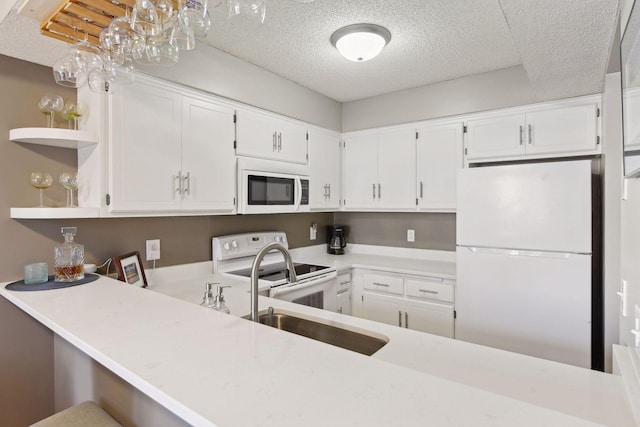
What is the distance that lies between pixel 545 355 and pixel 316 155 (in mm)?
2310

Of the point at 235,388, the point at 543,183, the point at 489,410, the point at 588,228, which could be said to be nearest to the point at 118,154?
the point at 235,388

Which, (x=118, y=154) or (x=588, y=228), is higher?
(x=118, y=154)

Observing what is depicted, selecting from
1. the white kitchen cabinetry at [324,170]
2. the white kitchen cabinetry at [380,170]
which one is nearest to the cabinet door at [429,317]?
the white kitchen cabinetry at [380,170]

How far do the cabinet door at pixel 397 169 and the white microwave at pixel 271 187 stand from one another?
757 mm

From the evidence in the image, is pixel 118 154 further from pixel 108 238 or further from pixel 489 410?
pixel 489 410

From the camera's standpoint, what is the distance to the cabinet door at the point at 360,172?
340cm

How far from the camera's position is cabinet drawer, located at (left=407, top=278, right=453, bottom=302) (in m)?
2.71

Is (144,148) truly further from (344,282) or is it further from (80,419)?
(344,282)

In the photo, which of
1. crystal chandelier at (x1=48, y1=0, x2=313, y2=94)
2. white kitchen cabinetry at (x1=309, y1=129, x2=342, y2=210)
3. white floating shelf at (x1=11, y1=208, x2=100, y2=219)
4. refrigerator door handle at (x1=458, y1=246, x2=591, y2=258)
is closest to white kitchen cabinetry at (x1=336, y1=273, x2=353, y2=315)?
white kitchen cabinetry at (x1=309, y1=129, x2=342, y2=210)

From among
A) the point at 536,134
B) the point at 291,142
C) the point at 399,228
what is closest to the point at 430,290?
the point at 399,228

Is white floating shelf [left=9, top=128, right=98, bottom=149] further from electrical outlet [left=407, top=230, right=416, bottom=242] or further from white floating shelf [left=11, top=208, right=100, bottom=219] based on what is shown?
electrical outlet [left=407, top=230, right=416, bottom=242]

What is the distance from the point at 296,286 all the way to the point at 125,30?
6.01ft

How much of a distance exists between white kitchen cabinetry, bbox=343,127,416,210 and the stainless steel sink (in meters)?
1.92

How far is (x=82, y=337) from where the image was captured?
3.47 ft
